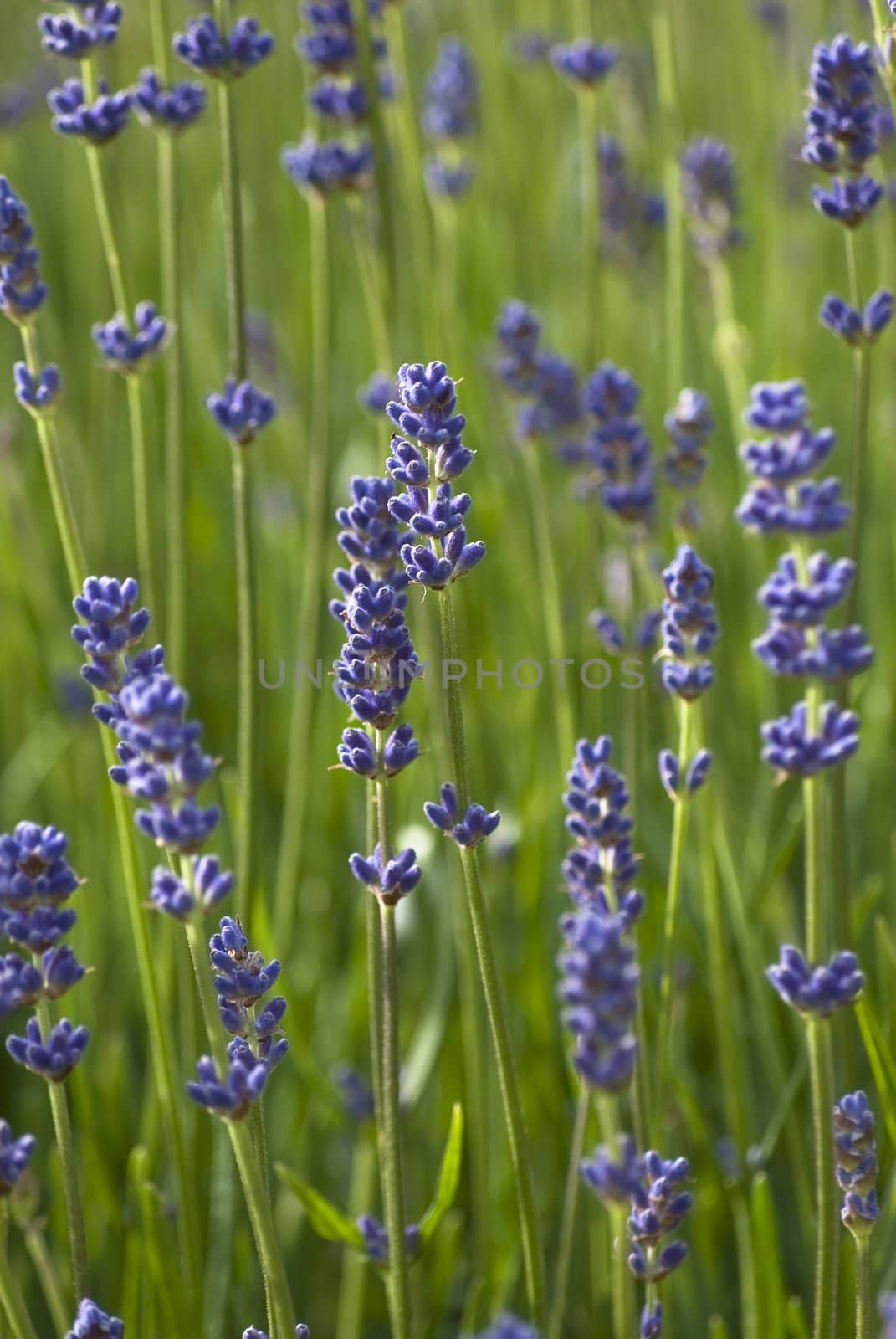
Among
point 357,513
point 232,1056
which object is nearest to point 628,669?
point 357,513

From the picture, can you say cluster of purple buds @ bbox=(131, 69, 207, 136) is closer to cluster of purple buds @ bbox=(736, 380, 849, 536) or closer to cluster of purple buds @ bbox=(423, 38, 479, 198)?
cluster of purple buds @ bbox=(736, 380, 849, 536)

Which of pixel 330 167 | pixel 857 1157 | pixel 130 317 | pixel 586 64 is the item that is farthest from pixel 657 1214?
pixel 586 64

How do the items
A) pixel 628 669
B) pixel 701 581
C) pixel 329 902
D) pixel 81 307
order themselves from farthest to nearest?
pixel 81 307 → pixel 329 902 → pixel 628 669 → pixel 701 581

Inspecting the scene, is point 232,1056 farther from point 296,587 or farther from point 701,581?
point 296,587

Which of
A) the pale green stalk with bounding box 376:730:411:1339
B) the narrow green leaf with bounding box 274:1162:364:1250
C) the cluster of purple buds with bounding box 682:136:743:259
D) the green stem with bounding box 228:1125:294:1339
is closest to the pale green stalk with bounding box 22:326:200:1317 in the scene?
the narrow green leaf with bounding box 274:1162:364:1250

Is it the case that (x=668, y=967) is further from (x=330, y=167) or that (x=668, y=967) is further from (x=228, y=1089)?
(x=330, y=167)
